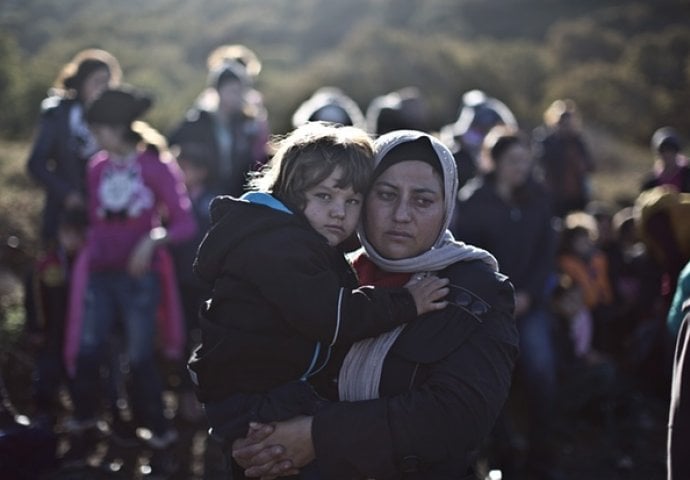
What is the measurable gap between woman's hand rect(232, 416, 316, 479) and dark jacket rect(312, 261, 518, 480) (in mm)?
34

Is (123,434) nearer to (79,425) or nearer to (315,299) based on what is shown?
(79,425)

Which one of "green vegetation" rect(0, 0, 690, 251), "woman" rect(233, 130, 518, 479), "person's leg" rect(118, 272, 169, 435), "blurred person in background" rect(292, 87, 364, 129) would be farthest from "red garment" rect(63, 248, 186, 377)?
"green vegetation" rect(0, 0, 690, 251)

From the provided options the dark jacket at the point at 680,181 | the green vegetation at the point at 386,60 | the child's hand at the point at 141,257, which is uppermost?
the green vegetation at the point at 386,60

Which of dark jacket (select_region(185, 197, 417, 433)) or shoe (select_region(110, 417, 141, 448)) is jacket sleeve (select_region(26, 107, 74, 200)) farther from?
dark jacket (select_region(185, 197, 417, 433))

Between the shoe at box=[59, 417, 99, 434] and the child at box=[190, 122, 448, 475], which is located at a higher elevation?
the child at box=[190, 122, 448, 475]

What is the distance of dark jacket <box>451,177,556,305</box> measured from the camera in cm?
527

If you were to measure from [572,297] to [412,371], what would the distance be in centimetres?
424

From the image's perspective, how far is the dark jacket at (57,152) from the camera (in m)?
5.45

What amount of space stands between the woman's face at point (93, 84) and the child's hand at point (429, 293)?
146 inches

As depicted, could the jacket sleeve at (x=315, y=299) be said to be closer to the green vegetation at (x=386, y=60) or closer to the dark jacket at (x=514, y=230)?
the dark jacket at (x=514, y=230)

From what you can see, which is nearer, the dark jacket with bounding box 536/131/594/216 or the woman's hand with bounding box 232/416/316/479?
the woman's hand with bounding box 232/416/316/479

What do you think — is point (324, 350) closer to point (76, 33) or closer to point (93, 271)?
point (93, 271)

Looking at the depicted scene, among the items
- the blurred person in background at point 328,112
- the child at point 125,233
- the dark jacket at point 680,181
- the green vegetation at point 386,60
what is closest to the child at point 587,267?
the dark jacket at point 680,181

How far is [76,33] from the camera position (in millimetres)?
27281
